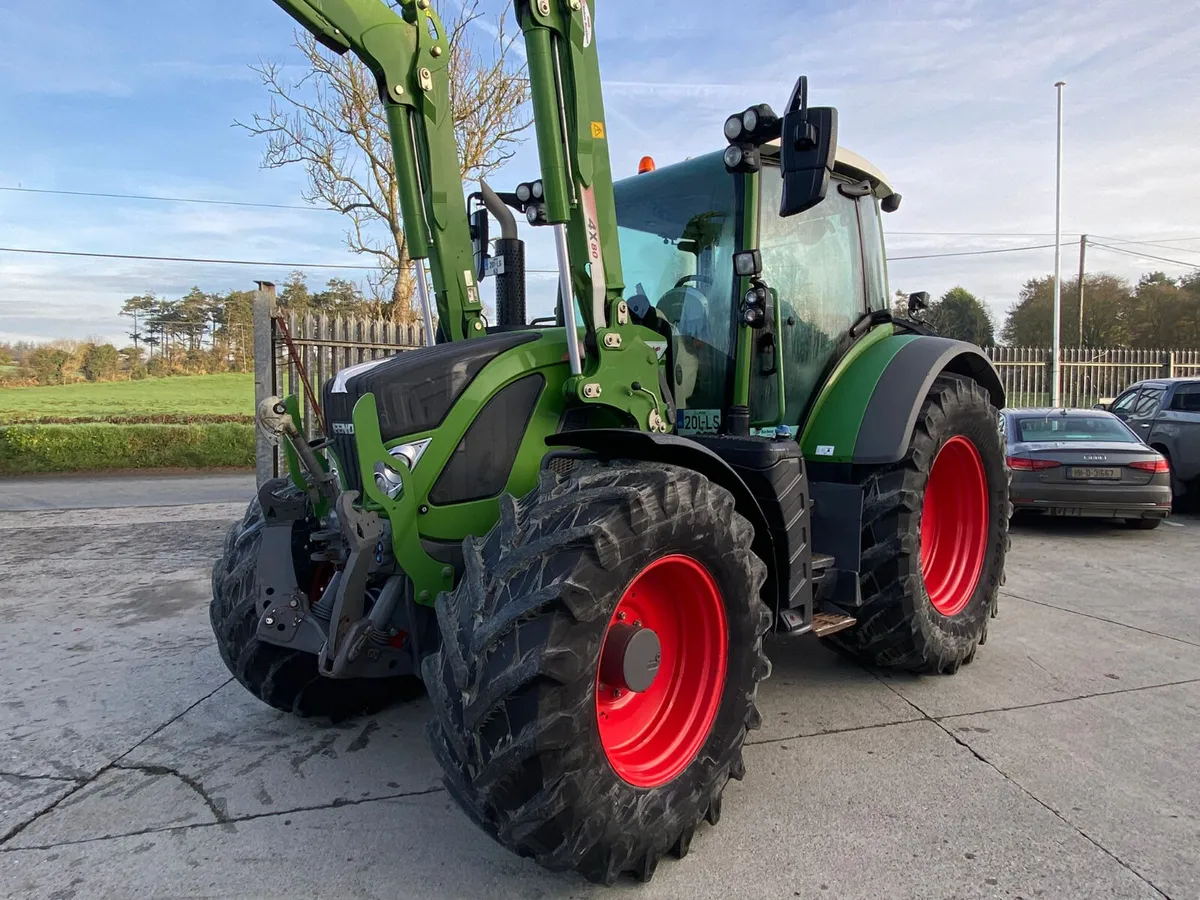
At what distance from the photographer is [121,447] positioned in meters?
15.0

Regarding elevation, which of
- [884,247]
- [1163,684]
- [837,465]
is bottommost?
[1163,684]

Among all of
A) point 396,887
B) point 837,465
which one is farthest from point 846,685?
point 396,887

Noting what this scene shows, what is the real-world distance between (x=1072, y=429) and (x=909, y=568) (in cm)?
661

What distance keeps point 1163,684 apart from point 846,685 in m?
1.60

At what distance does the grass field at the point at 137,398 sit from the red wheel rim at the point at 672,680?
19632mm

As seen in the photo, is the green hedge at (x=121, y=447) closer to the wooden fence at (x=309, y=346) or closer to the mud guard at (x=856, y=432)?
the wooden fence at (x=309, y=346)

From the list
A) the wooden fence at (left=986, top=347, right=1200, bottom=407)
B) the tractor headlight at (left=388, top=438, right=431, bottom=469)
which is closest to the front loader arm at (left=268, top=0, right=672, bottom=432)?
the tractor headlight at (left=388, top=438, right=431, bottom=469)

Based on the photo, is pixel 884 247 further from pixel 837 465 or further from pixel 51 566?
pixel 51 566

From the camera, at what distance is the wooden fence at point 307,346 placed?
7809mm

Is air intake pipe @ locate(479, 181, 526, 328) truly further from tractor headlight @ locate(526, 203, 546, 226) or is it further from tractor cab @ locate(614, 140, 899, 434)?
tractor cab @ locate(614, 140, 899, 434)

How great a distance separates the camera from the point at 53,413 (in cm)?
1931

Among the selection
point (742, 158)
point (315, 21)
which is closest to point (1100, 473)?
point (742, 158)

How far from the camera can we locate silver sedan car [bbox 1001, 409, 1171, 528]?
820cm

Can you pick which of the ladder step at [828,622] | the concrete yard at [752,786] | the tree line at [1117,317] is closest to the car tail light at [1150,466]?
the concrete yard at [752,786]
